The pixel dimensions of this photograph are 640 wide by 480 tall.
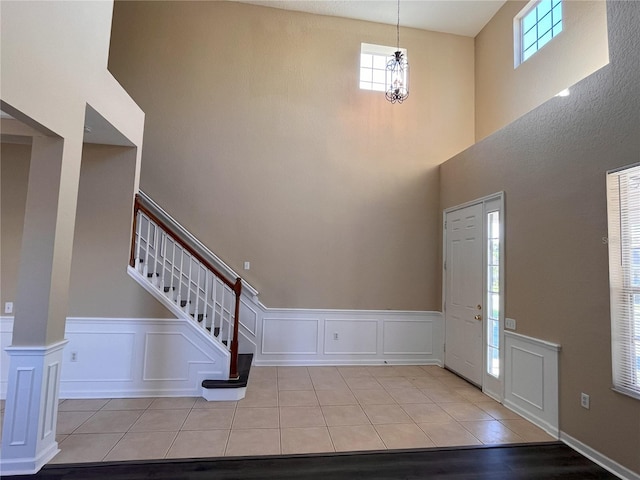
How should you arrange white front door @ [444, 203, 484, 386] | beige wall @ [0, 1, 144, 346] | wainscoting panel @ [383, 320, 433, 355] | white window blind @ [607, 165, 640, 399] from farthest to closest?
1. wainscoting panel @ [383, 320, 433, 355]
2. white front door @ [444, 203, 484, 386]
3. white window blind @ [607, 165, 640, 399]
4. beige wall @ [0, 1, 144, 346]

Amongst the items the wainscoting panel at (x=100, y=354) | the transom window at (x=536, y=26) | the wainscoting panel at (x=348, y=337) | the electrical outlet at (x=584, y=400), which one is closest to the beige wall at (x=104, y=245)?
the wainscoting panel at (x=100, y=354)

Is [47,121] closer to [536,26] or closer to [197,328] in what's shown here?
[197,328]

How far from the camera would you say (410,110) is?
17.7 ft

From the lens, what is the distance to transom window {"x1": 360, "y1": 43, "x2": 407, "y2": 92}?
535cm

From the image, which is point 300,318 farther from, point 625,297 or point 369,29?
point 369,29

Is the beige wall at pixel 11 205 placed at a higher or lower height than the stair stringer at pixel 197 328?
higher

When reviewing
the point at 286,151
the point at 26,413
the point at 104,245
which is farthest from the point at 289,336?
the point at 26,413

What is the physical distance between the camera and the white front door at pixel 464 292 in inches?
162

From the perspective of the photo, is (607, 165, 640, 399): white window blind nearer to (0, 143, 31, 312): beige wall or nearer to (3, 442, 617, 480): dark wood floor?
(3, 442, 617, 480): dark wood floor

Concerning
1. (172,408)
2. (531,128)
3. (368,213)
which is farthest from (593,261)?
(172,408)

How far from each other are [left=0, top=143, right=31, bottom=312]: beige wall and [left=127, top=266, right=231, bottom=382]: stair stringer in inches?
50.4

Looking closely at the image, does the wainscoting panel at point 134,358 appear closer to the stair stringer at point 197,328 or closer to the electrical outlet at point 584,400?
the stair stringer at point 197,328

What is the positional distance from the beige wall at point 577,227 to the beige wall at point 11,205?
5355mm

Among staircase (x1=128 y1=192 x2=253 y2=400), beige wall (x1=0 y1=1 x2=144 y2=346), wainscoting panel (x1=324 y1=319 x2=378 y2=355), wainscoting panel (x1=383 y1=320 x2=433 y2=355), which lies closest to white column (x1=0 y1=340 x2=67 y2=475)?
beige wall (x1=0 y1=1 x2=144 y2=346)
